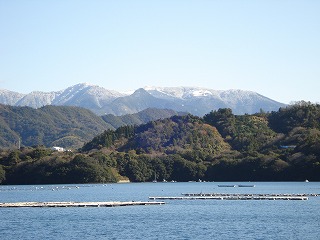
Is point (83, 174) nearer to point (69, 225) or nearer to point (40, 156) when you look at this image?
point (40, 156)

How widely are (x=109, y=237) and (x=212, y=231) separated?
9946 millimetres

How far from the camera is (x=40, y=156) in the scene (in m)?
182

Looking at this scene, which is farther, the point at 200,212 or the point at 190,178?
the point at 190,178

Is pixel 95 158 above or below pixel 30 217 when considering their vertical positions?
above

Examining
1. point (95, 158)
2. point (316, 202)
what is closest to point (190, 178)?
point (95, 158)

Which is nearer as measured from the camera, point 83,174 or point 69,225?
point 69,225

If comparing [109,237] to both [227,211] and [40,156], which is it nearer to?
[227,211]

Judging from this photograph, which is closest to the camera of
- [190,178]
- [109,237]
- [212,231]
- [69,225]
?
[109,237]

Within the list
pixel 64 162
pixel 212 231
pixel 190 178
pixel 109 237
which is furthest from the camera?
pixel 190 178

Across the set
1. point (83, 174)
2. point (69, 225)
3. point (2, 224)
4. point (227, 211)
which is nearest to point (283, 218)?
point (227, 211)

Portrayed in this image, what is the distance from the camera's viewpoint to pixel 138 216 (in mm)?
81062

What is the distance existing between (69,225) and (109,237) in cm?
1046

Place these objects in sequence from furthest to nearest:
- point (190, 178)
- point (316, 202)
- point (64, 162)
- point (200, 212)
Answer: point (190, 178) → point (64, 162) → point (316, 202) → point (200, 212)

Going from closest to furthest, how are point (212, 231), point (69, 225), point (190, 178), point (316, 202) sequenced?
point (212, 231), point (69, 225), point (316, 202), point (190, 178)
